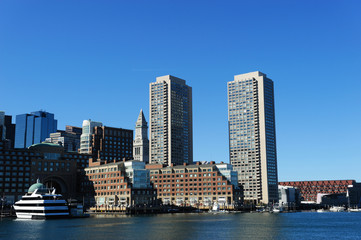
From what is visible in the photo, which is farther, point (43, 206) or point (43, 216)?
point (43, 206)

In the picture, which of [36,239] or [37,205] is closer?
[36,239]

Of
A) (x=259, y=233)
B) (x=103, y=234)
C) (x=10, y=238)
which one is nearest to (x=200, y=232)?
(x=259, y=233)

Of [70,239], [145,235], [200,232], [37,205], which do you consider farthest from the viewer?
[37,205]

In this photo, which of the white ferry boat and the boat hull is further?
the white ferry boat

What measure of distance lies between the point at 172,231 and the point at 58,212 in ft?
251

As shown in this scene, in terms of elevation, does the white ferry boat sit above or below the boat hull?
above

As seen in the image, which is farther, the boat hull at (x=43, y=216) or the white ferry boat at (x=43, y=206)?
the white ferry boat at (x=43, y=206)

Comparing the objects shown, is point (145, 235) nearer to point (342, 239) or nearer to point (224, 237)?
point (224, 237)

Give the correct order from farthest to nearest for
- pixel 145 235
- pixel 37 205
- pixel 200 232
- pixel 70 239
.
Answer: pixel 37 205 → pixel 200 232 → pixel 145 235 → pixel 70 239

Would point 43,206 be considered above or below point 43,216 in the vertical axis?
above

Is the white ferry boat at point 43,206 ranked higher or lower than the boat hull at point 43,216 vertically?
higher

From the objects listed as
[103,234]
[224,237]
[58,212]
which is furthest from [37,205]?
[224,237]

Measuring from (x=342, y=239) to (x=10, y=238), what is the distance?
8532 cm

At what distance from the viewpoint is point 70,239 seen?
114 metres
